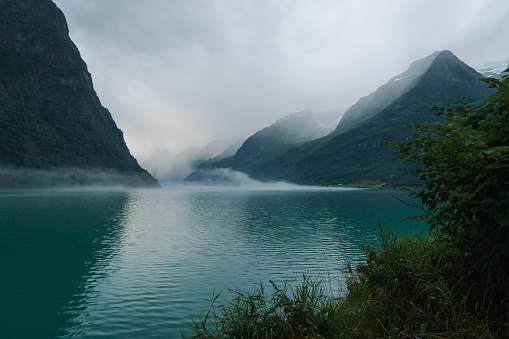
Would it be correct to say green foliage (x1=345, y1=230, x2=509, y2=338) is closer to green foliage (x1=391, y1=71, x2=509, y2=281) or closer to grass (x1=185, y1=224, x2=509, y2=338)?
grass (x1=185, y1=224, x2=509, y2=338)

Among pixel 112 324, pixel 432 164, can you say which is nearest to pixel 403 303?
pixel 432 164

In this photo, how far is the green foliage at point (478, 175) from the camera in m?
6.04

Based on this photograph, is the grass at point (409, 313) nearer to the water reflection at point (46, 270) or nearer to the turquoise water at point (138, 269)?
the turquoise water at point (138, 269)

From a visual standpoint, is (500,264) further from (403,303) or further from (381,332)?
(381,332)

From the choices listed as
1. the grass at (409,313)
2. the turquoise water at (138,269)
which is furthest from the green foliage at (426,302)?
the turquoise water at (138,269)

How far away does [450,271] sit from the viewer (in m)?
9.62

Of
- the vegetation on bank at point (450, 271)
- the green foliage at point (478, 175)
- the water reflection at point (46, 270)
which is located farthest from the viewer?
the water reflection at point (46, 270)

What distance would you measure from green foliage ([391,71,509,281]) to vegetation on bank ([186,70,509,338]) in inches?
0.9

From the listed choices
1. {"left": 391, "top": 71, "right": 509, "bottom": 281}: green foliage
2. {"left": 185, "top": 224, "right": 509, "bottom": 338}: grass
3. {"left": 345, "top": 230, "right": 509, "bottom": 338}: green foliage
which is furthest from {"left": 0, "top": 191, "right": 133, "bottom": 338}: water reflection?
{"left": 391, "top": 71, "right": 509, "bottom": 281}: green foliage

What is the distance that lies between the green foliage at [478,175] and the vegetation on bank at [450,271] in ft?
0.08

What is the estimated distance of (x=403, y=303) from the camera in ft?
29.3

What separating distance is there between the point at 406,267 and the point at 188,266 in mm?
18591

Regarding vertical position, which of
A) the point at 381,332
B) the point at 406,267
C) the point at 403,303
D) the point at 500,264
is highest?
the point at 500,264

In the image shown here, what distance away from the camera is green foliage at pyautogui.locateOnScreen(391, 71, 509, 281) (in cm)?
604
